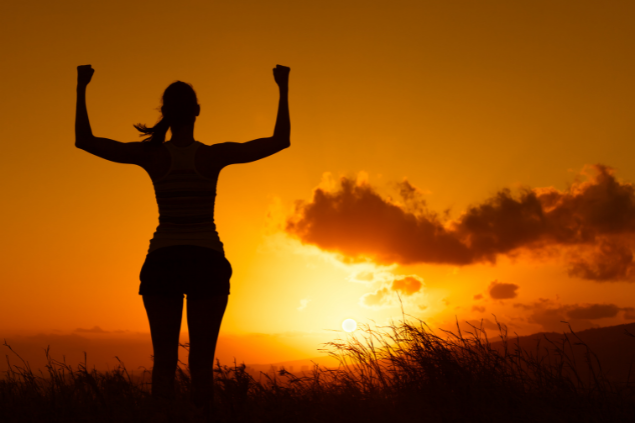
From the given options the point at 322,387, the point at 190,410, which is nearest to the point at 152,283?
the point at 190,410

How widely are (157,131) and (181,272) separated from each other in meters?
0.99

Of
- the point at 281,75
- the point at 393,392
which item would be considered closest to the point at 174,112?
the point at 281,75

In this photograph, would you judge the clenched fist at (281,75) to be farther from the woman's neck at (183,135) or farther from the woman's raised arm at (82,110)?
the woman's raised arm at (82,110)

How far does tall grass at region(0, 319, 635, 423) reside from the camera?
135 inches

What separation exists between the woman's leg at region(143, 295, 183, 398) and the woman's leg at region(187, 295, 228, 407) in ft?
0.32

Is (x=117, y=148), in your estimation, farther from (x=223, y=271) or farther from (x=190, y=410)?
(x=190, y=410)

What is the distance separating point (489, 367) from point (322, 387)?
1.50 metres

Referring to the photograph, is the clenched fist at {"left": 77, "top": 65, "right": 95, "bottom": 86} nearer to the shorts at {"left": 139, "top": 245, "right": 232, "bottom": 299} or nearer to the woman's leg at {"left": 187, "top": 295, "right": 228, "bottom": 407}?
the shorts at {"left": 139, "top": 245, "right": 232, "bottom": 299}

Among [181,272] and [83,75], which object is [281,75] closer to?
[83,75]

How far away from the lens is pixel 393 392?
4.26m

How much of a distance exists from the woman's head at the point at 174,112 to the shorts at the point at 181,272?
78 centimetres

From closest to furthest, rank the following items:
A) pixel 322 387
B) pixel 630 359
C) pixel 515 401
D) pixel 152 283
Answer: pixel 152 283 < pixel 515 401 < pixel 630 359 < pixel 322 387

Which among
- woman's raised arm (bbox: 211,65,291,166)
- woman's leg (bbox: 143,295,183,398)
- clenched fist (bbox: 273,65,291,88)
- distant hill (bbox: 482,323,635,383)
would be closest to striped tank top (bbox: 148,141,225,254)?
woman's raised arm (bbox: 211,65,291,166)

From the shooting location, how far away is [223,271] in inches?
125
